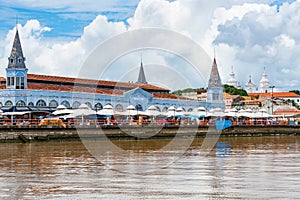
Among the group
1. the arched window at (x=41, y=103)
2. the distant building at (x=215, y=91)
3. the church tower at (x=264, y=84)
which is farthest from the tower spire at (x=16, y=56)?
the church tower at (x=264, y=84)

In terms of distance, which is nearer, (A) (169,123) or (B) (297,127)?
(A) (169,123)

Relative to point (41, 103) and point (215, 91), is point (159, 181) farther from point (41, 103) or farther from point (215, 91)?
point (215, 91)

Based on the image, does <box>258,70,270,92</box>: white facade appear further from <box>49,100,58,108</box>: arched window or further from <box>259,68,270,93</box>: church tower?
<box>49,100,58,108</box>: arched window

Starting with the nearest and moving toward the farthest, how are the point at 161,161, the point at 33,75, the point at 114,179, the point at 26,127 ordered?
the point at 114,179 < the point at 161,161 < the point at 26,127 < the point at 33,75

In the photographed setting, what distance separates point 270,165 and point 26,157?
35.5 ft

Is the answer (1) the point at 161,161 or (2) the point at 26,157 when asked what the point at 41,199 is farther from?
(2) the point at 26,157

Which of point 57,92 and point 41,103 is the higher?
point 57,92

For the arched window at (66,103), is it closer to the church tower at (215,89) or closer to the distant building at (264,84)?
the church tower at (215,89)

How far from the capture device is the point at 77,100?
6300 cm

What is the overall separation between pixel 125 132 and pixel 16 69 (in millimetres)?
23096

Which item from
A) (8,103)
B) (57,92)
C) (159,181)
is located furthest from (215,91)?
(159,181)

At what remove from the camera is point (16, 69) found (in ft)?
209

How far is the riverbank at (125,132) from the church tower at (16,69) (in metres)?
21.0

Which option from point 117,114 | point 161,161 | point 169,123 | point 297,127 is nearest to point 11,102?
point 117,114
